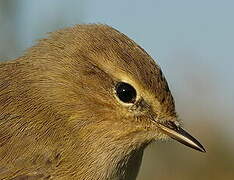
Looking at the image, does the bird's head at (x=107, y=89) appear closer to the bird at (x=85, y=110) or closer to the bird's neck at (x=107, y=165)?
the bird at (x=85, y=110)

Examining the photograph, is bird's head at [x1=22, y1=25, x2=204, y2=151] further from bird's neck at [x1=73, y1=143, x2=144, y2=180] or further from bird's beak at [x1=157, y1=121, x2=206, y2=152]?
bird's neck at [x1=73, y1=143, x2=144, y2=180]

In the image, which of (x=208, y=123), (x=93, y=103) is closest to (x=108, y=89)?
(x=93, y=103)

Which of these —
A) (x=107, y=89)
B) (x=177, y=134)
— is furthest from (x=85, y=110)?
(x=177, y=134)

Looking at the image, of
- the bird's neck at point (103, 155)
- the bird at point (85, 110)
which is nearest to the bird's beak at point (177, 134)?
the bird at point (85, 110)

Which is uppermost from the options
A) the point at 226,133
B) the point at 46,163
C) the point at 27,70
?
the point at 27,70

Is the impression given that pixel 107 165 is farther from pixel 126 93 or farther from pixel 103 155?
pixel 126 93

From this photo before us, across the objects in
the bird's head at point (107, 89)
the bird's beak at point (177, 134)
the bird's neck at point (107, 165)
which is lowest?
the bird's neck at point (107, 165)

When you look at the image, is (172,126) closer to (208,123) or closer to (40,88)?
(40,88)

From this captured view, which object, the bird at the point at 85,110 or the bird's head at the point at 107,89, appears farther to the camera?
the bird's head at the point at 107,89
